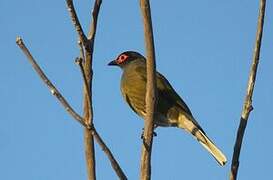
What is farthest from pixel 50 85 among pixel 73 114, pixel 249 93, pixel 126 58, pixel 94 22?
pixel 126 58

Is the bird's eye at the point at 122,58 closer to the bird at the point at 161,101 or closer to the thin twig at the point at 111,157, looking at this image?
the bird at the point at 161,101

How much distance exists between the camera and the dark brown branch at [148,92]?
2739 millimetres

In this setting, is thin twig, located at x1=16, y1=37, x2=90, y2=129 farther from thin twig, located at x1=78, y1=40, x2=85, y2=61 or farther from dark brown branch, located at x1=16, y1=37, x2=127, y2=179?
thin twig, located at x1=78, y1=40, x2=85, y2=61

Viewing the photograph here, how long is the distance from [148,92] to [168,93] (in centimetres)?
428

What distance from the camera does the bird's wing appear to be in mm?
7113

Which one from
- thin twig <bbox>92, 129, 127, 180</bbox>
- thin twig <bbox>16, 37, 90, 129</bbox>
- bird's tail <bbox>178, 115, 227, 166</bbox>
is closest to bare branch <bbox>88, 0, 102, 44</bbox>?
thin twig <bbox>16, 37, 90, 129</bbox>

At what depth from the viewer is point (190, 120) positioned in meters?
6.72

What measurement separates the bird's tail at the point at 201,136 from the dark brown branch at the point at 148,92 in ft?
6.87

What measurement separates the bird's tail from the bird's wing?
0.28m

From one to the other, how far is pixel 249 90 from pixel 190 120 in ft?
11.5

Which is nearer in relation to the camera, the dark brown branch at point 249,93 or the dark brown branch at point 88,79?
the dark brown branch at point 88,79

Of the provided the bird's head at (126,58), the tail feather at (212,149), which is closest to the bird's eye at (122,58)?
the bird's head at (126,58)

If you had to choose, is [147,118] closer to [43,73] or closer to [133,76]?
[43,73]

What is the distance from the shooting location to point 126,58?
8.86 meters
